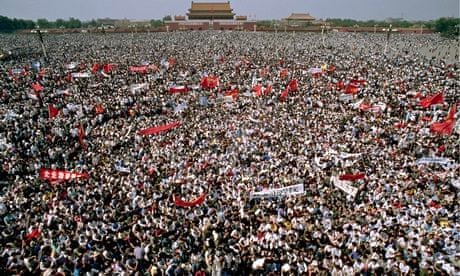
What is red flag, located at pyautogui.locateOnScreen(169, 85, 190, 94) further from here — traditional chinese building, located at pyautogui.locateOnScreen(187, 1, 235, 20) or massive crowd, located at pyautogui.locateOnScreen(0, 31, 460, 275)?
traditional chinese building, located at pyautogui.locateOnScreen(187, 1, 235, 20)

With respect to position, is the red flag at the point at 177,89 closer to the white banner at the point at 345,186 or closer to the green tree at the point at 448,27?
the white banner at the point at 345,186

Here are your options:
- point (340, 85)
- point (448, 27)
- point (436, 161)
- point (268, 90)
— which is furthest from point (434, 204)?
point (448, 27)

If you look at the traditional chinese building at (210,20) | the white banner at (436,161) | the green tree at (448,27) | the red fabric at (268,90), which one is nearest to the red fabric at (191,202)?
the white banner at (436,161)

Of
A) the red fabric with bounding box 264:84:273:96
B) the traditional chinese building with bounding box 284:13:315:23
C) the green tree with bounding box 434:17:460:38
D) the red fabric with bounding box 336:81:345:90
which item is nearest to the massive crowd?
the red fabric with bounding box 264:84:273:96

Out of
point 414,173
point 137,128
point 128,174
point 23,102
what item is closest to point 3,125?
point 23,102

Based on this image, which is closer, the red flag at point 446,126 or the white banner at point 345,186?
the white banner at point 345,186

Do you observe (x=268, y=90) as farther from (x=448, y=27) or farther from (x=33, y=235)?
(x=448, y=27)
